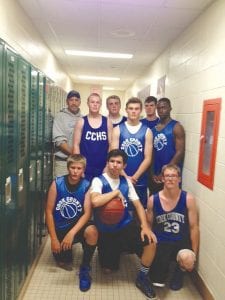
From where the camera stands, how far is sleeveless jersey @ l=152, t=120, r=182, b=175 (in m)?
3.22

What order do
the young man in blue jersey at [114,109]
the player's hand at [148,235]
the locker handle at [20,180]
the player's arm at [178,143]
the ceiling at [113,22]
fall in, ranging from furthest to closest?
the young man in blue jersey at [114,109]
the player's arm at [178,143]
the ceiling at [113,22]
the player's hand at [148,235]
the locker handle at [20,180]

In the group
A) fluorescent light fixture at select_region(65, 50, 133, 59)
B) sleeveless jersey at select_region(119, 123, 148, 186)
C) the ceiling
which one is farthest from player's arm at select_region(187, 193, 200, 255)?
fluorescent light fixture at select_region(65, 50, 133, 59)

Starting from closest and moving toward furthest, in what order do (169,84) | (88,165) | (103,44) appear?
(88,165) < (169,84) < (103,44)

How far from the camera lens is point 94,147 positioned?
10.3ft

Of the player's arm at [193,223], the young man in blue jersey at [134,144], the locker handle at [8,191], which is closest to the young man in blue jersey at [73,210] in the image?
the young man in blue jersey at [134,144]

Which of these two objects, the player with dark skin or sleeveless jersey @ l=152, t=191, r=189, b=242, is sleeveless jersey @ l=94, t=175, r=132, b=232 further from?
the player with dark skin

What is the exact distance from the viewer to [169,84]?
14.3ft

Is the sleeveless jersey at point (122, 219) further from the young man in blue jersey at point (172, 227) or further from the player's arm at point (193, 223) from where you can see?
the player's arm at point (193, 223)

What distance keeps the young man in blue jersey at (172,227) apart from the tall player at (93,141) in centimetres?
72

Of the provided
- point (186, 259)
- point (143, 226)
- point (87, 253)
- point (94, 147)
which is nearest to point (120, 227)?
point (143, 226)

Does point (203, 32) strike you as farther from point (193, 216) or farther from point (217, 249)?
point (217, 249)

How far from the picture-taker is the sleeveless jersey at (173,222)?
104 inches

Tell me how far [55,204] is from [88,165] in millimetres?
567


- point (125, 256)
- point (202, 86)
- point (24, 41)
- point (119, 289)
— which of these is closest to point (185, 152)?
point (202, 86)
